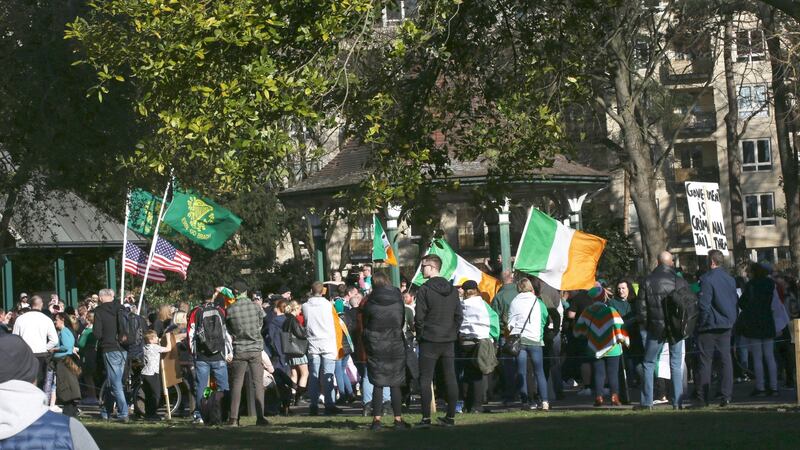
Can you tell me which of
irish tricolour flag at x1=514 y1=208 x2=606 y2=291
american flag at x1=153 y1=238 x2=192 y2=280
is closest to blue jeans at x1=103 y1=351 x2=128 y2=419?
irish tricolour flag at x1=514 y1=208 x2=606 y2=291

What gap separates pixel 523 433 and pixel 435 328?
1.55m

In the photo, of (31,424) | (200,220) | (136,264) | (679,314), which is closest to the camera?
(31,424)

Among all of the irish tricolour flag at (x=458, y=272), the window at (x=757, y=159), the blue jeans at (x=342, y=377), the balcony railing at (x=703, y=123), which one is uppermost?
the balcony railing at (x=703, y=123)

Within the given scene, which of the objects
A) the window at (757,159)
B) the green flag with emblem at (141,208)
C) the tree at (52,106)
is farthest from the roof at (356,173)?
the window at (757,159)

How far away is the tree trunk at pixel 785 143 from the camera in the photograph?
2662 cm


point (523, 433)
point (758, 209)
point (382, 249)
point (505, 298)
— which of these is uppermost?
point (758, 209)

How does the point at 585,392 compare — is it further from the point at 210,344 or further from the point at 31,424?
the point at 31,424

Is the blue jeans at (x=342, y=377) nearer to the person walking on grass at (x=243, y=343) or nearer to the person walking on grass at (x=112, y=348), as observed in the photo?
the person walking on grass at (x=112, y=348)

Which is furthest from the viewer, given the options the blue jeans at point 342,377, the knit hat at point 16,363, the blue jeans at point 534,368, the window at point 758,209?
the window at point 758,209

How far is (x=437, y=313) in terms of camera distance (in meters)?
17.0

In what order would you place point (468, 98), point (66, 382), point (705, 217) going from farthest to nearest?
point (705, 217) → point (66, 382) → point (468, 98)

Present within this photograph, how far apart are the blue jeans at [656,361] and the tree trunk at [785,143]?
7606 mm

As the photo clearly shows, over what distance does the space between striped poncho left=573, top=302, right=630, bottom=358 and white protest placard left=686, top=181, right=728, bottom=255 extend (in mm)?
1686

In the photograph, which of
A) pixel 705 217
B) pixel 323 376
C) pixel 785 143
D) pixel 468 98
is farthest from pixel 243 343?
pixel 785 143
